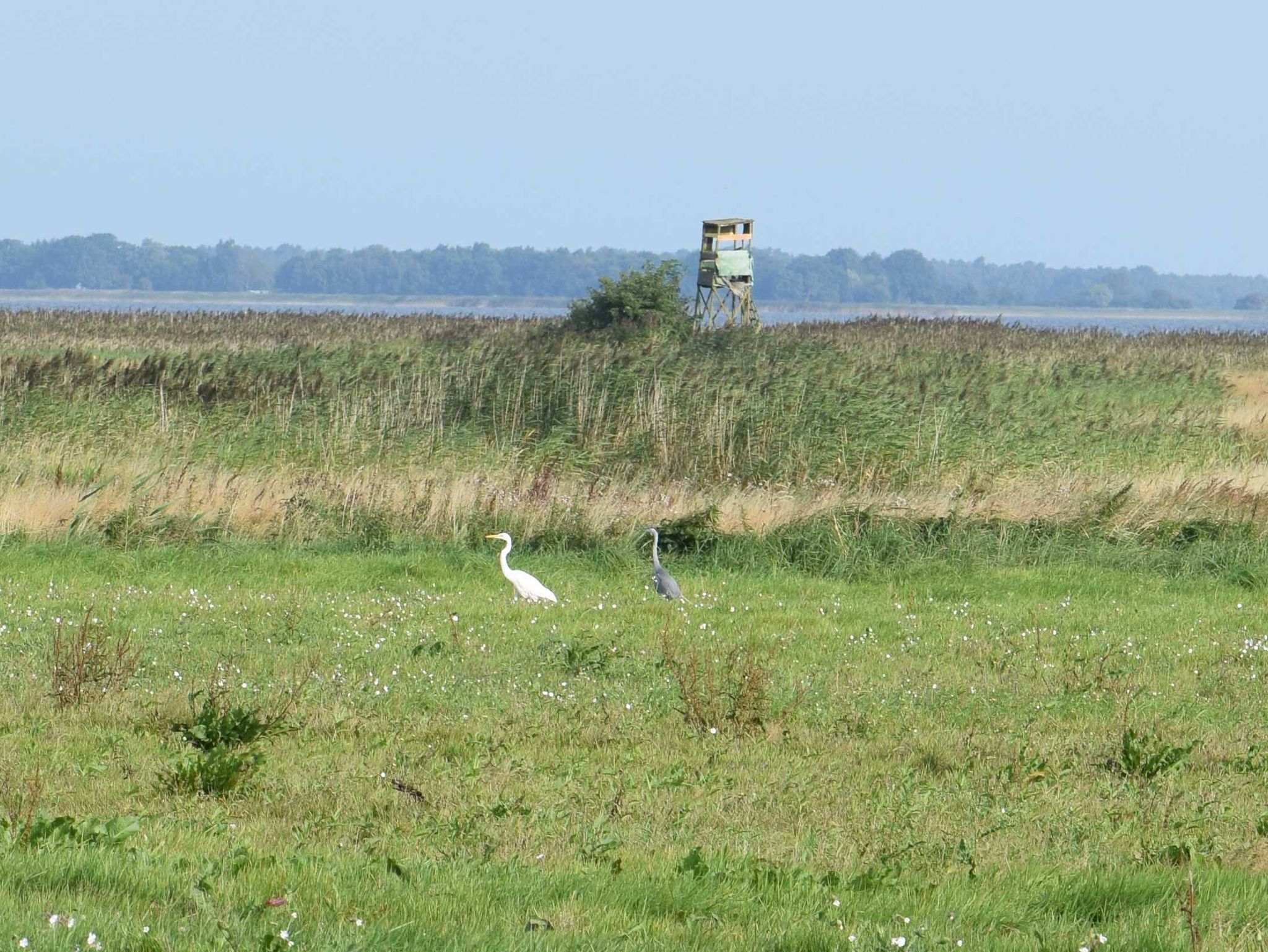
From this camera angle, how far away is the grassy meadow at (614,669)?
18.2 ft

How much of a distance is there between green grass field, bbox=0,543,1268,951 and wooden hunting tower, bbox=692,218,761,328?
42.2 metres

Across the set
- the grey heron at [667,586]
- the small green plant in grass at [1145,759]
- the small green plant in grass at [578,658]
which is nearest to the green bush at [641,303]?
the grey heron at [667,586]

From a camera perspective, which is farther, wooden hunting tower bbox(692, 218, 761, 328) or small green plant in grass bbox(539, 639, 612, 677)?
wooden hunting tower bbox(692, 218, 761, 328)

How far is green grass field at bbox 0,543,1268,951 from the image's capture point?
17.5 ft

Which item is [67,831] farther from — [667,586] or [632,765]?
[667,586]

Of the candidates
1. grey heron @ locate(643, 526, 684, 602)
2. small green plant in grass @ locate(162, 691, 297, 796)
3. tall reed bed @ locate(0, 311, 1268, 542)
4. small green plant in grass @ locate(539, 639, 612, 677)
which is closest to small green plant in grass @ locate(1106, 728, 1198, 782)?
small green plant in grass @ locate(539, 639, 612, 677)

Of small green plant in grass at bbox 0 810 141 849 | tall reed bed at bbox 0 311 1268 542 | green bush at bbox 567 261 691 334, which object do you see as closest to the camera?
small green plant in grass at bbox 0 810 141 849

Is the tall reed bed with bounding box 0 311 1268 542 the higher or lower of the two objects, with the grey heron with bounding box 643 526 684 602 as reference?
higher

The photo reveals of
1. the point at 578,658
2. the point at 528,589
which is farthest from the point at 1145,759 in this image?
the point at 528,589

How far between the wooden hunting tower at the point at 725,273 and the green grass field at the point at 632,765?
139ft

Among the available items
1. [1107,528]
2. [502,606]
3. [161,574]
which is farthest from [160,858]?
[1107,528]

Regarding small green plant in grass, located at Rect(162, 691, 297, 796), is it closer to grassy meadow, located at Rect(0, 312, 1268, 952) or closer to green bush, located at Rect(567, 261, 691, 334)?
grassy meadow, located at Rect(0, 312, 1268, 952)

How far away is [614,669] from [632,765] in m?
2.47

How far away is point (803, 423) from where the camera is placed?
22.3m
